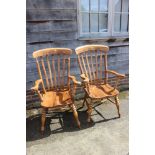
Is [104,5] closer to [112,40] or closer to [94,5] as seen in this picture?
[94,5]

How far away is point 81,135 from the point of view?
264 cm

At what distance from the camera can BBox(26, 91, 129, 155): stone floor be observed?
2391mm

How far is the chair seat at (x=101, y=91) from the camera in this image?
283 cm

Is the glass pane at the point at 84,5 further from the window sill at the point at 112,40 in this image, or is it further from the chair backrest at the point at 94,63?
the chair backrest at the point at 94,63

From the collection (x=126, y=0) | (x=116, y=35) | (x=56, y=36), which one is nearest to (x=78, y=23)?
(x=56, y=36)

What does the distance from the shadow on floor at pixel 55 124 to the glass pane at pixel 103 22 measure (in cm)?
132

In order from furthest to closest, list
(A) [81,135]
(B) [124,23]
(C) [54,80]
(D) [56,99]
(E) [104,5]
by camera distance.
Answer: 1. (B) [124,23]
2. (E) [104,5]
3. (C) [54,80]
4. (D) [56,99]
5. (A) [81,135]

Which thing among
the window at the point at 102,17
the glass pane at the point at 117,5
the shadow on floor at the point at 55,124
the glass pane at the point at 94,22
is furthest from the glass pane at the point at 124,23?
the shadow on floor at the point at 55,124

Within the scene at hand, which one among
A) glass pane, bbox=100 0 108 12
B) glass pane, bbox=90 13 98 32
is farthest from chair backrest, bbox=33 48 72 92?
glass pane, bbox=100 0 108 12

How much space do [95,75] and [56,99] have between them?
3.18ft

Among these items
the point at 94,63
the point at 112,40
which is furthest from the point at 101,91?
the point at 112,40

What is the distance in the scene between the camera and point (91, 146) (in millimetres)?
2443

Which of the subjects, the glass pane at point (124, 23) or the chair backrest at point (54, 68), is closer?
the chair backrest at point (54, 68)
